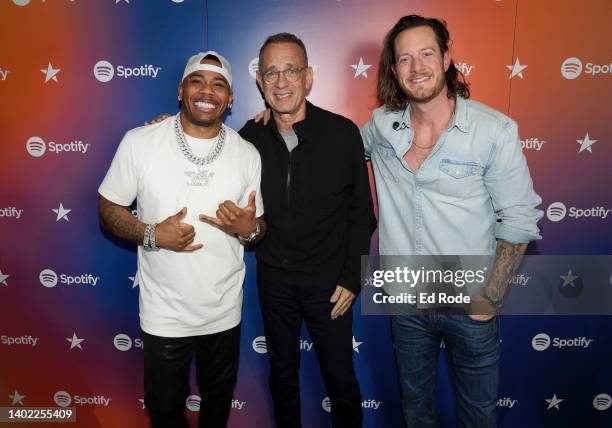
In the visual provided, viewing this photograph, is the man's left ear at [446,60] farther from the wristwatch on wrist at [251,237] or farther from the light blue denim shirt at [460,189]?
the wristwatch on wrist at [251,237]

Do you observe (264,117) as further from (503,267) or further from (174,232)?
(503,267)

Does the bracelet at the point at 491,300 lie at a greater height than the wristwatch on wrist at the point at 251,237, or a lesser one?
lesser

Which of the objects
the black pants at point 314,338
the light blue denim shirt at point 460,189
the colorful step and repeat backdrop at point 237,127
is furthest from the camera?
the colorful step and repeat backdrop at point 237,127

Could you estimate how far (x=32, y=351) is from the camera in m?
2.58

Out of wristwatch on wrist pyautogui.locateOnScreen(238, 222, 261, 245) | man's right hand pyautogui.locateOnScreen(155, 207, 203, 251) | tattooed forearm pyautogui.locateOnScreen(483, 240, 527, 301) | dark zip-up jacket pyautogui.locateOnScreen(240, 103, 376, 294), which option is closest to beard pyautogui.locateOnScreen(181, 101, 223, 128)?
dark zip-up jacket pyautogui.locateOnScreen(240, 103, 376, 294)

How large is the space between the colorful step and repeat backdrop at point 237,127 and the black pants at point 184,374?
49cm

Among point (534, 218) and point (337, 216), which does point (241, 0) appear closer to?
point (337, 216)

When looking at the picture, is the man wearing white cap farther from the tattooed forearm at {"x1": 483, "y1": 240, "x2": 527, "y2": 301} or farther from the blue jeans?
the tattooed forearm at {"x1": 483, "y1": 240, "x2": 527, "y2": 301}

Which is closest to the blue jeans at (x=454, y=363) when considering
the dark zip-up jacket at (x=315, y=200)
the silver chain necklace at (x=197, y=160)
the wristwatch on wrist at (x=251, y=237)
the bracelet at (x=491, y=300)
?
the bracelet at (x=491, y=300)

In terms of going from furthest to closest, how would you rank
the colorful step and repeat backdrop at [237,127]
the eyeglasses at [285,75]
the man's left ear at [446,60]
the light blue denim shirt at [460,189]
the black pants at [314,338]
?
the colorful step and repeat backdrop at [237,127] < the black pants at [314,338] < the eyeglasses at [285,75] < the man's left ear at [446,60] < the light blue denim shirt at [460,189]

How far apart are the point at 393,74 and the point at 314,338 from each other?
143cm

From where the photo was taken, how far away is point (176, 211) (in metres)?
1.81

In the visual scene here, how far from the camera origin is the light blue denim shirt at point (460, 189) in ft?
5.49

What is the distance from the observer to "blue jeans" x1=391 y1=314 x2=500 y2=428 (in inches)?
70.7
